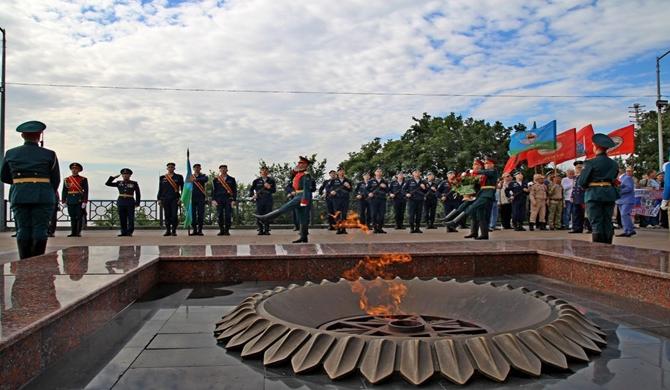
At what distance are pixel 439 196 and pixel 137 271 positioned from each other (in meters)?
11.6

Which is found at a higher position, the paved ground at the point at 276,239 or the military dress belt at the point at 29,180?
the military dress belt at the point at 29,180

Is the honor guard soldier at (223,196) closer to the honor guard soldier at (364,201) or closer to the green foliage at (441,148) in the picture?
the honor guard soldier at (364,201)

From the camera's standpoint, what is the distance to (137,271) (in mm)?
4535

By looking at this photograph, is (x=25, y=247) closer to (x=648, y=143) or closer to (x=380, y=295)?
(x=380, y=295)

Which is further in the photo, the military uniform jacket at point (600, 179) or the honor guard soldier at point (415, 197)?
the honor guard soldier at point (415, 197)

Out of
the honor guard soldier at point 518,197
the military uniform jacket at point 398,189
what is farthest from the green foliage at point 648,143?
the military uniform jacket at point 398,189

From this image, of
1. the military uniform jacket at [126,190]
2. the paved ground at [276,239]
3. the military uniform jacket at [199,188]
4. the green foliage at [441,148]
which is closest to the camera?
the paved ground at [276,239]

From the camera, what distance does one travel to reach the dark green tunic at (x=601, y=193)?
23.1 feet

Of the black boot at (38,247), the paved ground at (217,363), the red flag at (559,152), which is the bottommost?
the paved ground at (217,363)

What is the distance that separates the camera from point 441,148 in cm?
2684

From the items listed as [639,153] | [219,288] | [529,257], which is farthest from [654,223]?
[639,153]

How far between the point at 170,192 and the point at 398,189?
6.01m

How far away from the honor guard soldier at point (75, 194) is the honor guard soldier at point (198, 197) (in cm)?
251

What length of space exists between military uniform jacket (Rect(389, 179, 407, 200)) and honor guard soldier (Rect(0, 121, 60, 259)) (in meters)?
9.82
